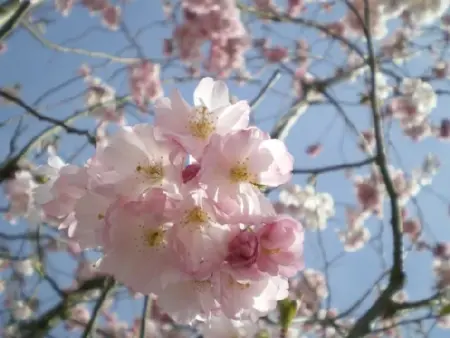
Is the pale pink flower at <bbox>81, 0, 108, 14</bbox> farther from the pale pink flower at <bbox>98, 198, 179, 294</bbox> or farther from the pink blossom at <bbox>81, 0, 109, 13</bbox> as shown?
the pale pink flower at <bbox>98, 198, 179, 294</bbox>

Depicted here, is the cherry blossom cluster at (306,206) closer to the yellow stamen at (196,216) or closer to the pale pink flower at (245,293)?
the pale pink flower at (245,293)

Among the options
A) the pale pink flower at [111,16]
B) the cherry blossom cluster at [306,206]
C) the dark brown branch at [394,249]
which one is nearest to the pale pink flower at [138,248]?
the dark brown branch at [394,249]

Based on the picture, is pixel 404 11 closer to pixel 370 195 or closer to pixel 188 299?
pixel 370 195

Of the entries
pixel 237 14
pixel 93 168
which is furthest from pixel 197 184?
pixel 237 14

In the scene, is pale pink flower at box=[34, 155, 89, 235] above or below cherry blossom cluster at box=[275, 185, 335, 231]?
above

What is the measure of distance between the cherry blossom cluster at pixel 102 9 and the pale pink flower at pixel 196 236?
3.76 m

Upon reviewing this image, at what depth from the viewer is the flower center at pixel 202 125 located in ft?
3.20

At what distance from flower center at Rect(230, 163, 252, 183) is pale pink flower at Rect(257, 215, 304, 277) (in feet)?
0.27

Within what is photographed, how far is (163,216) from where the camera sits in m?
0.93

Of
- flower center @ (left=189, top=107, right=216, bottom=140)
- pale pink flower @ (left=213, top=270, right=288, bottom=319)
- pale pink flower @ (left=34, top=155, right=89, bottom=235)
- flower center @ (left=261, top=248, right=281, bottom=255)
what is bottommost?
pale pink flower @ (left=213, top=270, right=288, bottom=319)

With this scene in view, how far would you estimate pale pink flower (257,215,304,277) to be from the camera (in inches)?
36.7

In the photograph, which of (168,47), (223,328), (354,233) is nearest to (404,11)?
(168,47)

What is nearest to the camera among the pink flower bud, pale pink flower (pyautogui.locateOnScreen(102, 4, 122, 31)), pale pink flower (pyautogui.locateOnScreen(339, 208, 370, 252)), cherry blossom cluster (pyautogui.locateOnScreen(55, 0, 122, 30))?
A: the pink flower bud

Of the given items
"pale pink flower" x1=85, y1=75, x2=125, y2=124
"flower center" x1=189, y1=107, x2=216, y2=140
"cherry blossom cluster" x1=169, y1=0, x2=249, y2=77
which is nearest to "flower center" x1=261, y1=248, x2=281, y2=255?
"flower center" x1=189, y1=107, x2=216, y2=140
